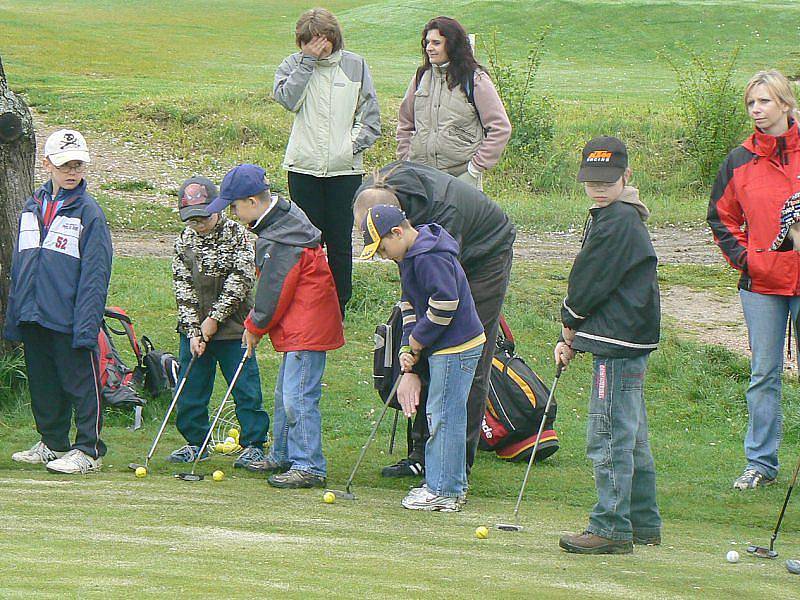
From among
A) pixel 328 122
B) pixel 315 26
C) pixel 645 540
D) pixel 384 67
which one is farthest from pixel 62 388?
pixel 384 67

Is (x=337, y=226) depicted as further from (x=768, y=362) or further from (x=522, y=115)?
(x=522, y=115)

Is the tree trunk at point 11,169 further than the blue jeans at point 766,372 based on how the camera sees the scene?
Yes

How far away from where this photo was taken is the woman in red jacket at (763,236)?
21.8 ft

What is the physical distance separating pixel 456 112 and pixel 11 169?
9.68ft

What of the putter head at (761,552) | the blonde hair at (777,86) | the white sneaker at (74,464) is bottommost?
the white sneaker at (74,464)

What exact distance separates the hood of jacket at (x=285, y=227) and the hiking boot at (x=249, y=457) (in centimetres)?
134

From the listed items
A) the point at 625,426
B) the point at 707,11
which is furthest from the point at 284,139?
the point at 707,11

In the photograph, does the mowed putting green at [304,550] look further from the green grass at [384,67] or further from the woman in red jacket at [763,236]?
the green grass at [384,67]

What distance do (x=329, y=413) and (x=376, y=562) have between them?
4.03 m

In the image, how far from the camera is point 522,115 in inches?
784

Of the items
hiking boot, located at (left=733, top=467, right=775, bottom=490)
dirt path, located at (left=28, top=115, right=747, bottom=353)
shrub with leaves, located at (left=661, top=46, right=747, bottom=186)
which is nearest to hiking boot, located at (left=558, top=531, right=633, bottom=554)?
hiking boot, located at (left=733, top=467, right=775, bottom=490)

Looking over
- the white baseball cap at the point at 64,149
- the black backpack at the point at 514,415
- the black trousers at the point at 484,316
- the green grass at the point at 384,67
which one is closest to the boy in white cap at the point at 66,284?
the white baseball cap at the point at 64,149

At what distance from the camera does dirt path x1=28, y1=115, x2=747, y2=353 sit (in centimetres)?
1177

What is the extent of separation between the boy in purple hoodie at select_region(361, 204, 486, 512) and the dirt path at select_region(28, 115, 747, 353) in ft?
17.2
